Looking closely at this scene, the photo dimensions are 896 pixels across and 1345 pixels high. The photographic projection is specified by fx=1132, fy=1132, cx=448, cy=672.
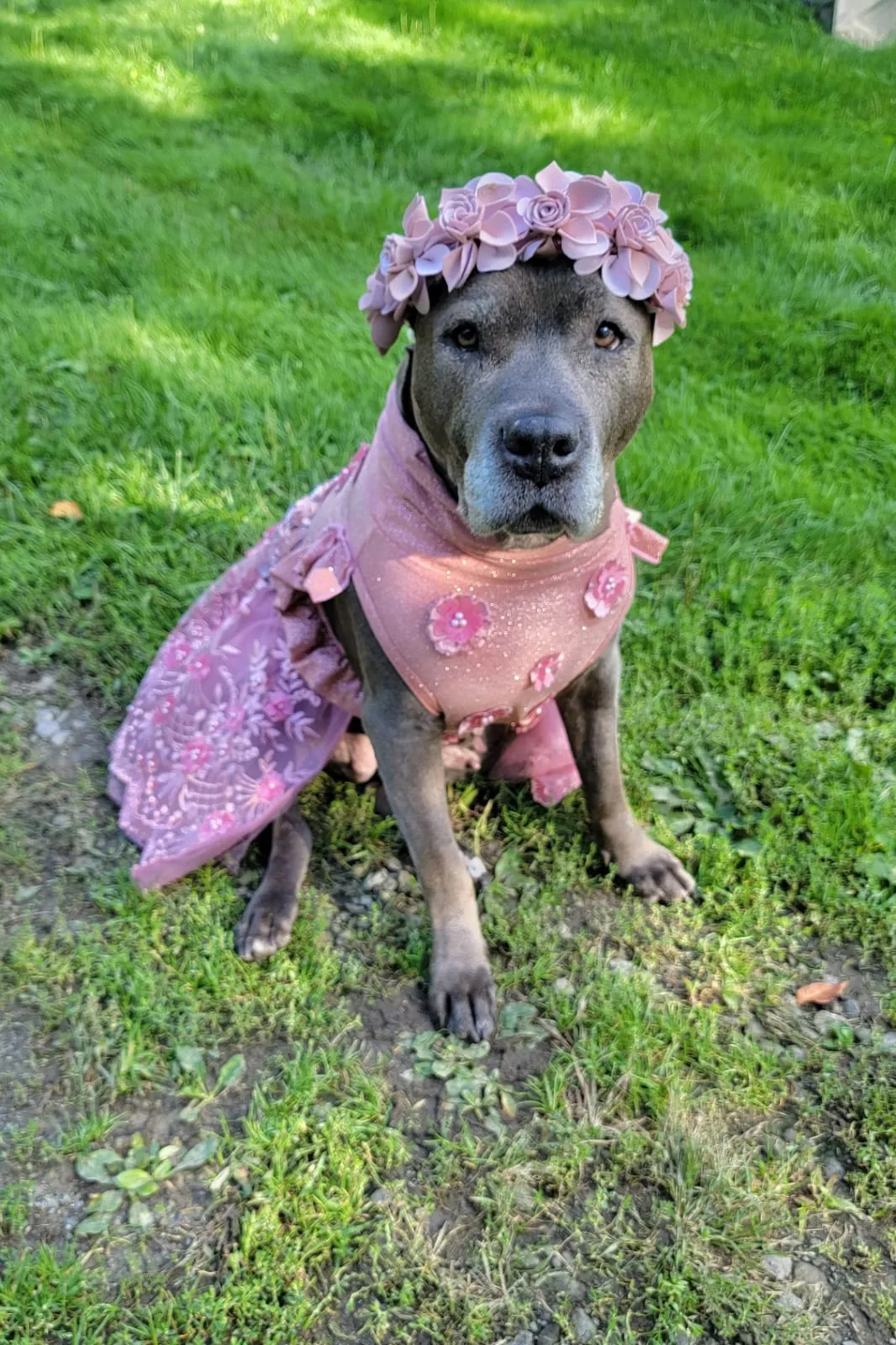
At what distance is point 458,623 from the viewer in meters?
2.45

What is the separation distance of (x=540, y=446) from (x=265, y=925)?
55.1 inches

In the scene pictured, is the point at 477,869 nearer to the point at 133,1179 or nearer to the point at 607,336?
the point at 133,1179

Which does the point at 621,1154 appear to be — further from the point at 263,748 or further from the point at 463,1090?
the point at 263,748

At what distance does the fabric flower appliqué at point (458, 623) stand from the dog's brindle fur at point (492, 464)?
0.51 feet

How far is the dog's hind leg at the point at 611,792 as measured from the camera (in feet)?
9.39

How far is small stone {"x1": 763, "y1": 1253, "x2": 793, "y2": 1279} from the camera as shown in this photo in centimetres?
213

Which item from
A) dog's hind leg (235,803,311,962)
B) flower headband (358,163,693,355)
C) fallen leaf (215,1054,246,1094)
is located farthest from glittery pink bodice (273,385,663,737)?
fallen leaf (215,1054,246,1094)

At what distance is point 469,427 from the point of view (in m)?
2.24

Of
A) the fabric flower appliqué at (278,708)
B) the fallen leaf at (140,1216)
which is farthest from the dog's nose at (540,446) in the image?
the fallen leaf at (140,1216)

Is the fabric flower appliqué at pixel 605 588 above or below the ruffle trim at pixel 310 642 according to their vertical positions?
above

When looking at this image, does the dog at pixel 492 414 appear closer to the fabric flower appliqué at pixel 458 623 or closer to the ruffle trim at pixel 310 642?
the fabric flower appliqué at pixel 458 623

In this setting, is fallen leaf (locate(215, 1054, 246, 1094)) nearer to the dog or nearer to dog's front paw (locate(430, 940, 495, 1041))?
the dog

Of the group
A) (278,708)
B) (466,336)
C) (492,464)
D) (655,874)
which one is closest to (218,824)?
(278,708)

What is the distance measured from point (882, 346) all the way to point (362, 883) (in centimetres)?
347
